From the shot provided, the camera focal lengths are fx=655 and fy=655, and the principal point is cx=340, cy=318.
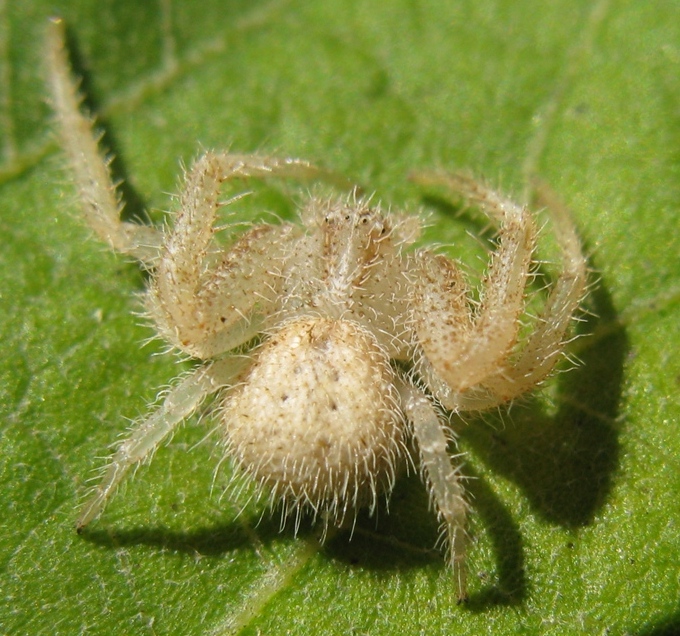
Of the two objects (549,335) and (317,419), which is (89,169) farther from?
(549,335)

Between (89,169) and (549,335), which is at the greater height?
(89,169)

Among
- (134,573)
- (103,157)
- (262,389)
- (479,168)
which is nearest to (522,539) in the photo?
(262,389)

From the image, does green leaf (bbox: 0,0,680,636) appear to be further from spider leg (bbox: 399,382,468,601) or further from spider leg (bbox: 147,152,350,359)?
spider leg (bbox: 147,152,350,359)

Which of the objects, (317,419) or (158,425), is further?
(158,425)

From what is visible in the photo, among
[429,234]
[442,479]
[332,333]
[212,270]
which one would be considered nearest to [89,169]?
[212,270]

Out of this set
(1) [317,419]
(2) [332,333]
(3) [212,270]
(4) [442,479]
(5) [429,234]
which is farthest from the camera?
(5) [429,234]

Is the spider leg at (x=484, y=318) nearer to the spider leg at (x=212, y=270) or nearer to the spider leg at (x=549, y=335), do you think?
the spider leg at (x=549, y=335)

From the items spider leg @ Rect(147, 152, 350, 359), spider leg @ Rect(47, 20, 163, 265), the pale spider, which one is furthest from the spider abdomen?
spider leg @ Rect(47, 20, 163, 265)
